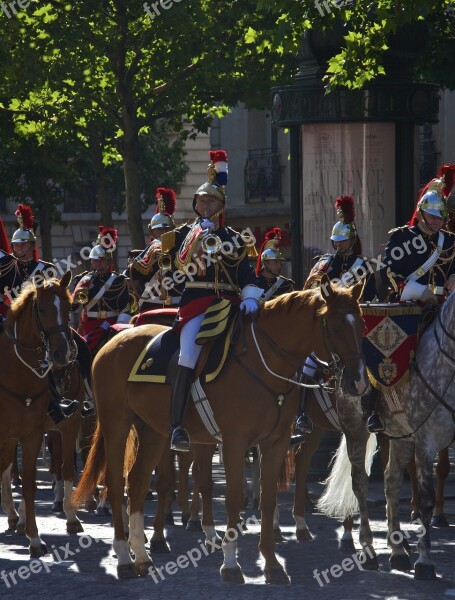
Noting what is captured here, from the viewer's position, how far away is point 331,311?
37.0 feet

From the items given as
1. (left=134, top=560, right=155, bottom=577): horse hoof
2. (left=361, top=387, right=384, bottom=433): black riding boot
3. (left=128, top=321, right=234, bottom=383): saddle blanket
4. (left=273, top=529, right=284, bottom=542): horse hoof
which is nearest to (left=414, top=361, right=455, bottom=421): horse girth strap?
(left=361, top=387, right=384, bottom=433): black riding boot

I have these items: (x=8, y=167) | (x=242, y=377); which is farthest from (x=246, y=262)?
(x=8, y=167)

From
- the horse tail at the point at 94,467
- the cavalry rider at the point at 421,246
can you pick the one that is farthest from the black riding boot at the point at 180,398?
the cavalry rider at the point at 421,246

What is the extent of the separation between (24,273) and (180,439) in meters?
3.59

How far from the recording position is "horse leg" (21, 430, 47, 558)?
41.8 feet

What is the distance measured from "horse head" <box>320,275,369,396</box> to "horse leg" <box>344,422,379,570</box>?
64.3 inches

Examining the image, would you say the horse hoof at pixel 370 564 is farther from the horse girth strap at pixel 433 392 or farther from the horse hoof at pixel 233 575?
the horse girth strap at pixel 433 392

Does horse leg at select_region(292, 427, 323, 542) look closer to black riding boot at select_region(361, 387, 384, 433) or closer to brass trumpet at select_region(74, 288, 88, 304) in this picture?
black riding boot at select_region(361, 387, 384, 433)

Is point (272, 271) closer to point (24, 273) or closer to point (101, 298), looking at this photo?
point (101, 298)

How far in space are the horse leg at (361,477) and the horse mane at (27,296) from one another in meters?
2.64

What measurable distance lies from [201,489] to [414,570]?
2270mm

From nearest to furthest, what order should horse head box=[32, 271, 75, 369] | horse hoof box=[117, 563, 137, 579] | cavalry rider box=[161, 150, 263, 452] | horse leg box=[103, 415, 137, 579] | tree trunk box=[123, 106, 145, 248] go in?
1. horse hoof box=[117, 563, 137, 579]
2. cavalry rider box=[161, 150, 263, 452]
3. horse leg box=[103, 415, 137, 579]
4. horse head box=[32, 271, 75, 369]
5. tree trunk box=[123, 106, 145, 248]

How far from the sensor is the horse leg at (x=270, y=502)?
37.4 ft

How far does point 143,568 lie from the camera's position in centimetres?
1193
